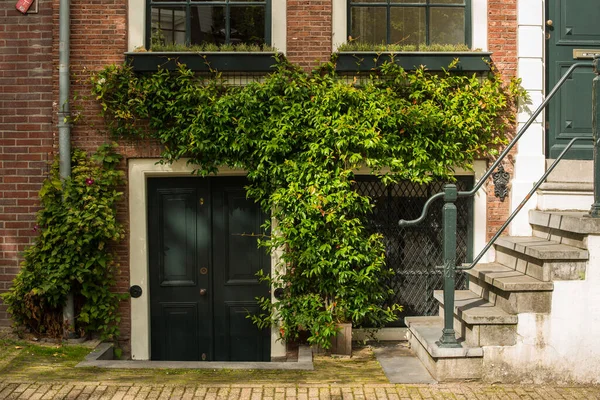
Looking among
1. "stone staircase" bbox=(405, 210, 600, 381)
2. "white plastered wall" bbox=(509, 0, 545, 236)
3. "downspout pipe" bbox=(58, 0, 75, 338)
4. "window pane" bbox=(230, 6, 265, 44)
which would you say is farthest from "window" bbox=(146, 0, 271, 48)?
"stone staircase" bbox=(405, 210, 600, 381)

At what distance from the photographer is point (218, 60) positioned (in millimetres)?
7316

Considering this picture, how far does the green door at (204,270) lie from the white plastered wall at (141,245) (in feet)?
0.39

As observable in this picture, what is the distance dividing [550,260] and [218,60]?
12.9 ft

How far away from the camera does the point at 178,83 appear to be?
23.7ft

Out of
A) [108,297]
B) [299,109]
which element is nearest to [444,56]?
[299,109]

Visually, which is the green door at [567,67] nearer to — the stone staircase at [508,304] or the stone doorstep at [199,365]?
the stone staircase at [508,304]

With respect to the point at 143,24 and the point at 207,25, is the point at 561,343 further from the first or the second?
the point at 143,24

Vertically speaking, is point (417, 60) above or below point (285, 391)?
above

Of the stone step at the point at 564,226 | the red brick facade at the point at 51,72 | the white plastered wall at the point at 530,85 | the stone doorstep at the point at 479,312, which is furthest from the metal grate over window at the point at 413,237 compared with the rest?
the stone doorstep at the point at 479,312

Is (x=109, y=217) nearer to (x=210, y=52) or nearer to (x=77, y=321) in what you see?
(x=77, y=321)

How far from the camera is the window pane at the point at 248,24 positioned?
7.51m

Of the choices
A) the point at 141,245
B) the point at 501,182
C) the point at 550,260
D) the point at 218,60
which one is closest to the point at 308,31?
the point at 218,60

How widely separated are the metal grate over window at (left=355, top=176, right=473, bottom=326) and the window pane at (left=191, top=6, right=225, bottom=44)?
2.24 m

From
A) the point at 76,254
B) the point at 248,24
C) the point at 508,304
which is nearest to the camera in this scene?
the point at 508,304
